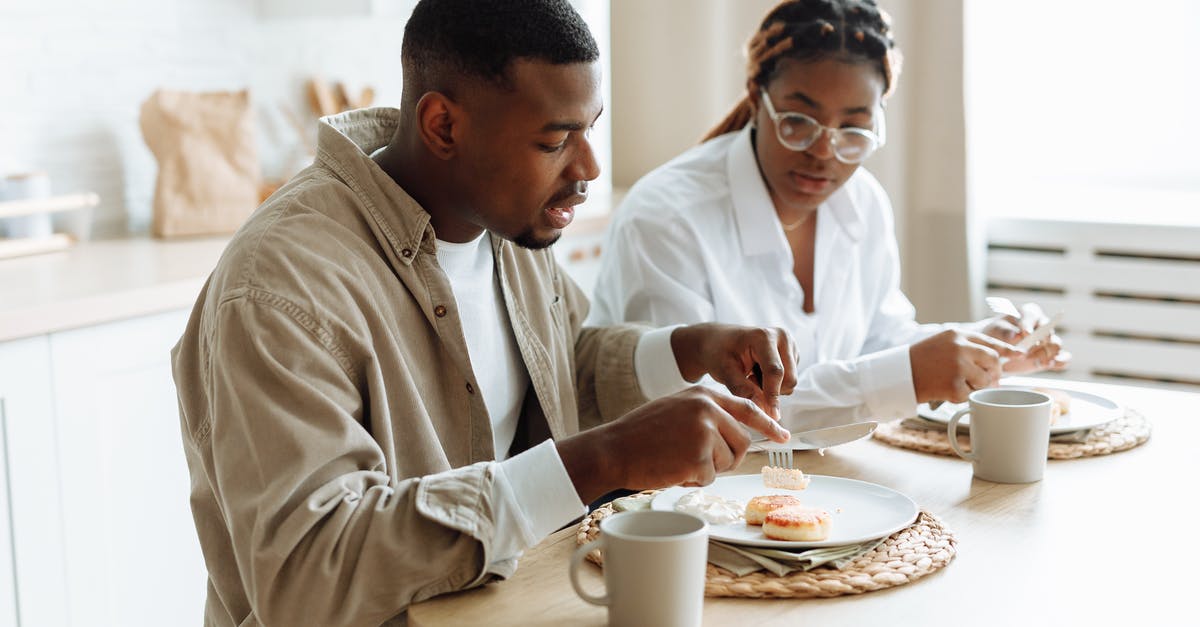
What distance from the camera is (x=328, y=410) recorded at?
109 cm

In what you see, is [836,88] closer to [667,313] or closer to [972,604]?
[667,313]

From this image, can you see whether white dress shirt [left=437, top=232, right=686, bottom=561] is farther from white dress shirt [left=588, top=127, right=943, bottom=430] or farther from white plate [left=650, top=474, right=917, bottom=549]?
white dress shirt [left=588, top=127, right=943, bottom=430]

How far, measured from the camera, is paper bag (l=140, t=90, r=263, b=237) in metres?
2.72

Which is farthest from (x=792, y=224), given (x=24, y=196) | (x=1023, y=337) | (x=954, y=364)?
(x=24, y=196)

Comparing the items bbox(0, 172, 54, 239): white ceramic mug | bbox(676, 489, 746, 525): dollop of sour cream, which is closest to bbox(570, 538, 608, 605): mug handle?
bbox(676, 489, 746, 525): dollop of sour cream

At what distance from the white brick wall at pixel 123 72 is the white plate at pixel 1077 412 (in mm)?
1878

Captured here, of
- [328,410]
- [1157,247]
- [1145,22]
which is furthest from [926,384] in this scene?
[1145,22]

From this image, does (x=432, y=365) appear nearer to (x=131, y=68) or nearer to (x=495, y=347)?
(x=495, y=347)

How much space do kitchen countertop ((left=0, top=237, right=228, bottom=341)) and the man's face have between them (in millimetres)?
971

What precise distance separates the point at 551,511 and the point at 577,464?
0.05m

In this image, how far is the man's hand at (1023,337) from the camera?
176 centimetres

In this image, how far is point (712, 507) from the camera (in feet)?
3.99

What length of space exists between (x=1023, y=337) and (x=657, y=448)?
92cm

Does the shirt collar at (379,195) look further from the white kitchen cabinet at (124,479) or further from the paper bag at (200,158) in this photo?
the paper bag at (200,158)
